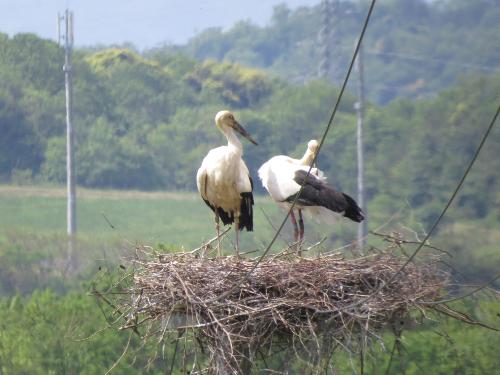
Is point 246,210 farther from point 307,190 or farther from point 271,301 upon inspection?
point 271,301

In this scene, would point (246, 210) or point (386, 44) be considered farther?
point (386, 44)

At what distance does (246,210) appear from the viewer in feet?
37.0

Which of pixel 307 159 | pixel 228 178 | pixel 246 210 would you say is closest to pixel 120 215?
pixel 307 159

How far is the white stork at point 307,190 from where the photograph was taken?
1134cm

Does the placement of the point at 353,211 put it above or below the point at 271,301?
above

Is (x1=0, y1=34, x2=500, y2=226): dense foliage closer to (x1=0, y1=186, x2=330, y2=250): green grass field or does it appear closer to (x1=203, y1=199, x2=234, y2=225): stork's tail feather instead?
(x1=0, y1=186, x2=330, y2=250): green grass field

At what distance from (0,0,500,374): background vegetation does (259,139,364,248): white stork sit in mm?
8193

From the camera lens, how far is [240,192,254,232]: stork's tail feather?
36.6 ft

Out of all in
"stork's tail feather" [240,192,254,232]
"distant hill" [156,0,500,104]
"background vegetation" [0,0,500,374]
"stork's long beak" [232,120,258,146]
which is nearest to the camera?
"stork's long beak" [232,120,258,146]

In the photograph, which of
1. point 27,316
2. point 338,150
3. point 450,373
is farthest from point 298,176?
point 338,150

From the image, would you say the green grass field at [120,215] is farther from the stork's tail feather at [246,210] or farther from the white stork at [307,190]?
the stork's tail feather at [246,210]

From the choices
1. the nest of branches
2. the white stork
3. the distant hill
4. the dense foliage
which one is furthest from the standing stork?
the distant hill

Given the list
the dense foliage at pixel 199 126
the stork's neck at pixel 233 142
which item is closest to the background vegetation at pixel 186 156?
the dense foliage at pixel 199 126

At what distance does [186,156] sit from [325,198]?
30.3 metres
